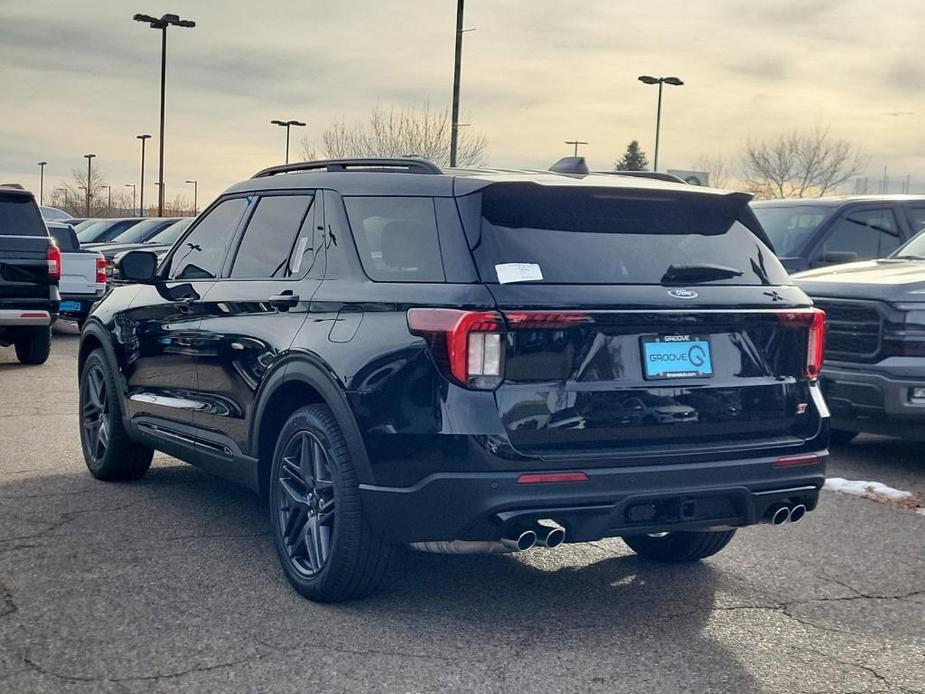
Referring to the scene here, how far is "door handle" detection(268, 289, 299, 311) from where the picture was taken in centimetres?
508

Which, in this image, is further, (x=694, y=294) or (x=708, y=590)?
(x=708, y=590)

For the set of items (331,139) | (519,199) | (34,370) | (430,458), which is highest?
(331,139)

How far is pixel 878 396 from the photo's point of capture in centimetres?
772

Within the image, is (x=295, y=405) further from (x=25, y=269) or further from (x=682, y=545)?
(x=25, y=269)

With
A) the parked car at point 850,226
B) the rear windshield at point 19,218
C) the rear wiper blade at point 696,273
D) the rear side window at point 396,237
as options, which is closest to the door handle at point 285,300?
the rear side window at point 396,237

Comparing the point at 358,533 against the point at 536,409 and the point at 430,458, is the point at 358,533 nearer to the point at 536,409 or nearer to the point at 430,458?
the point at 430,458

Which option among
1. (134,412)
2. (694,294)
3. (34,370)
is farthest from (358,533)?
(34,370)

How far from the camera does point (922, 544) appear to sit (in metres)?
6.13

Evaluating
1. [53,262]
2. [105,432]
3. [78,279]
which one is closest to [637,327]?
[105,432]

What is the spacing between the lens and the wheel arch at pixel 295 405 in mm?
4465

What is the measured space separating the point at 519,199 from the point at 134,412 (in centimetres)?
307

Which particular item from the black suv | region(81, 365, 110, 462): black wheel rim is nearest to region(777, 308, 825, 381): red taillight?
the black suv

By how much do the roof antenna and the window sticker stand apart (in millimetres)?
972

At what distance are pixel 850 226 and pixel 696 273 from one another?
7.00 m
